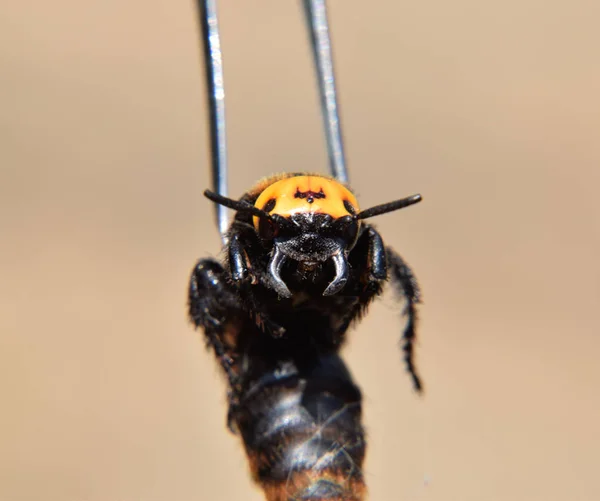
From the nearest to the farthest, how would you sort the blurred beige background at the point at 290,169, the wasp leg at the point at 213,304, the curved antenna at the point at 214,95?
the wasp leg at the point at 213,304 < the curved antenna at the point at 214,95 < the blurred beige background at the point at 290,169

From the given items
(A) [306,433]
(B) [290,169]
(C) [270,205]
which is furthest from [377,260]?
(B) [290,169]

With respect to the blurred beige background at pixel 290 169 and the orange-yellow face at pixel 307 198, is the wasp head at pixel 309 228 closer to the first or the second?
the orange-yellow face at pixel 307 198

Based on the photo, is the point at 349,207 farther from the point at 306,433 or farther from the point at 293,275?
the point at 306,433

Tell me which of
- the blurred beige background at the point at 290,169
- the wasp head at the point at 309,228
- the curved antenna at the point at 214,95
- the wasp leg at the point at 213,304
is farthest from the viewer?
the blurred beige background at the point at 290,169

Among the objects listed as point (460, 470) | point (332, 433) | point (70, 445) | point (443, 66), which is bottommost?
Result: point (332, 433)

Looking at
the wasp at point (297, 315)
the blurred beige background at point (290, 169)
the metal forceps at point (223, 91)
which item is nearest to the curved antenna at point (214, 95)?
the metal forceps at point (223, 91)

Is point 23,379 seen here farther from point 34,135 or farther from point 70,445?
point 34,135

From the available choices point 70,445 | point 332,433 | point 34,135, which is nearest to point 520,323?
point 70,445
